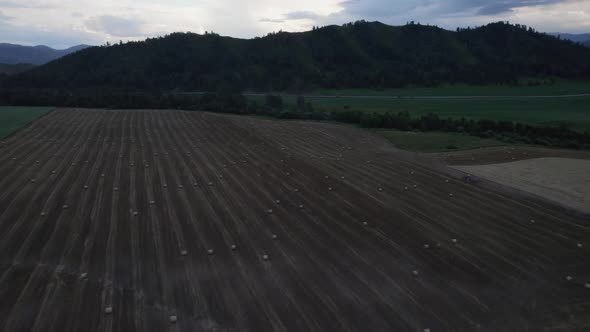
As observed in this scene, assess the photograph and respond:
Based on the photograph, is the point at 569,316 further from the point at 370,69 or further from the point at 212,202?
the point at 370,69

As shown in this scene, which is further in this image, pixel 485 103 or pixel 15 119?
pixel 485 103

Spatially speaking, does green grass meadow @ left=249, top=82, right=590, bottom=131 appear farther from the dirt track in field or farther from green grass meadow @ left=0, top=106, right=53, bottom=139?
green grass meadow @ left=0, top=106, right=53, bottom=139

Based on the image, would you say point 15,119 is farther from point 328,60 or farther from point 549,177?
point 328,60

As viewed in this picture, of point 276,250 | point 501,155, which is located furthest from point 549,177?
point 276,250

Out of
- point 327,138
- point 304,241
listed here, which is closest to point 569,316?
point 304,241

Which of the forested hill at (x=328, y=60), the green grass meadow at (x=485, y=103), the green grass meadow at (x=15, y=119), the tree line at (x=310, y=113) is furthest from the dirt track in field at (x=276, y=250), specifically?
the forested hill at (x=328, y=60)

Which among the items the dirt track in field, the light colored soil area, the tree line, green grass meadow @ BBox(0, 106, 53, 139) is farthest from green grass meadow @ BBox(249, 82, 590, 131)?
green grass meadow @ BBox(0, 106, 53, 139)

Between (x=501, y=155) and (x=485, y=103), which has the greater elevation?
(x=485, y=103)
